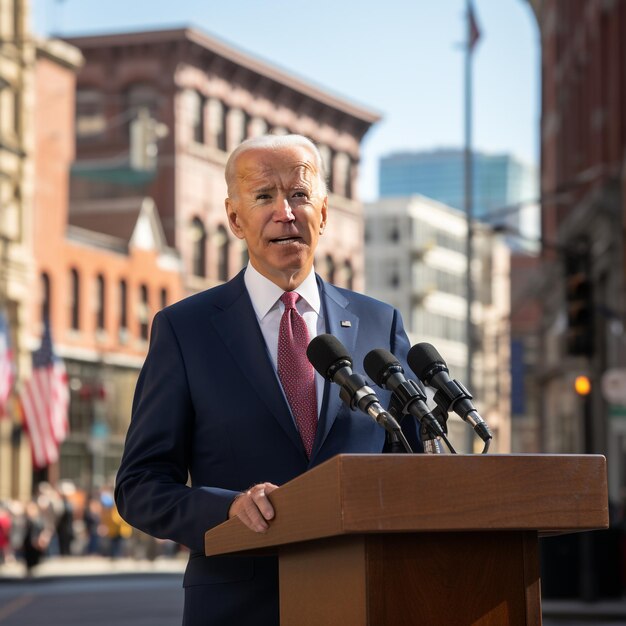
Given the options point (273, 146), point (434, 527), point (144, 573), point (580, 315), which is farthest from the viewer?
point (144, 573)

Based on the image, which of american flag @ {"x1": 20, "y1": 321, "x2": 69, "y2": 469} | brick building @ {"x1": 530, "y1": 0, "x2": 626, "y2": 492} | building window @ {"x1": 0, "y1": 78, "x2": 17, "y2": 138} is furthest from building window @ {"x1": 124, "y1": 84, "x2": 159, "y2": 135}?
american flag @ {"x1": 20, "y1": 321, "x2": 69, "y2": 469}

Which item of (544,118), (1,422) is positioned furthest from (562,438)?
(1,422)

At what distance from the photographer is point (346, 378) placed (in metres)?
3.71

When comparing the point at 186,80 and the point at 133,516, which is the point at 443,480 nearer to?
the point at 133,516

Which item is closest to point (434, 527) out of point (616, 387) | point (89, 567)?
point (616, 387)

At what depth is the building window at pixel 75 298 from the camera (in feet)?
209

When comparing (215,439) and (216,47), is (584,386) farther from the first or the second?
(216,47)

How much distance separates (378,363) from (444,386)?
0.15m

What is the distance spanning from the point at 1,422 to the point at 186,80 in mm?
28271

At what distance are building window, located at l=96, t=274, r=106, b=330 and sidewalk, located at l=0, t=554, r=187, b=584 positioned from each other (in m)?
18.0

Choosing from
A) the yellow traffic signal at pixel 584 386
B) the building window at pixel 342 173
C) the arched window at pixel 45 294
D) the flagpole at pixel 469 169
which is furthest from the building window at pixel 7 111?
the building window at pixel 342 173

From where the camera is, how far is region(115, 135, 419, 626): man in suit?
395 cm

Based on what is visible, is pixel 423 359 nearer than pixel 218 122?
Yes

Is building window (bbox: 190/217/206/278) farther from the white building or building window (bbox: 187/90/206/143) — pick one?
the white building
